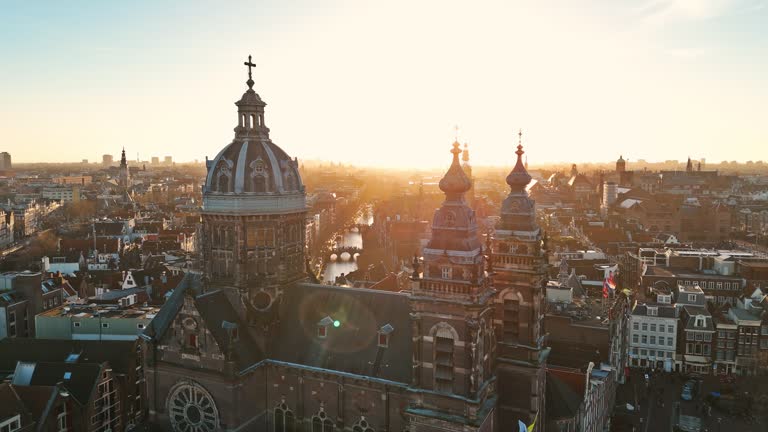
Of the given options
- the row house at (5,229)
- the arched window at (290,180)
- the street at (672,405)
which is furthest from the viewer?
the row house at (5,229)

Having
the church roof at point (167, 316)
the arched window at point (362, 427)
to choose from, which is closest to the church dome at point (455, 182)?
the arched window at point (362, 427)

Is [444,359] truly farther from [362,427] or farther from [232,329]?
[232,329]

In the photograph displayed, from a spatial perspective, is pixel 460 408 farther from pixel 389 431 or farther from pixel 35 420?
pixel 35 420

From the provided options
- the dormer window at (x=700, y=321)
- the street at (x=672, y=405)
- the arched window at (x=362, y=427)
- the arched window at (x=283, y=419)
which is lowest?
the street at (x=672, y=405)

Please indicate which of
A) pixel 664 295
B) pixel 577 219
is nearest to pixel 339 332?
pixel 664 295

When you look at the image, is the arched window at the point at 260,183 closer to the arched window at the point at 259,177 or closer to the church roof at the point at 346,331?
the arched window at the point at 259,177

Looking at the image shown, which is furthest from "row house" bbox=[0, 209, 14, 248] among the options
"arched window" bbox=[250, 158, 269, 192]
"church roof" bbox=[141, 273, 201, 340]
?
"arched window" bbox=[250, 158, 269, 192]

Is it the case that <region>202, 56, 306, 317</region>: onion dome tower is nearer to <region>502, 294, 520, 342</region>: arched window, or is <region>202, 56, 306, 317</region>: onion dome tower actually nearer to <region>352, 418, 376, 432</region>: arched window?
<region>352, 418, 376, 432</region>: arched window
